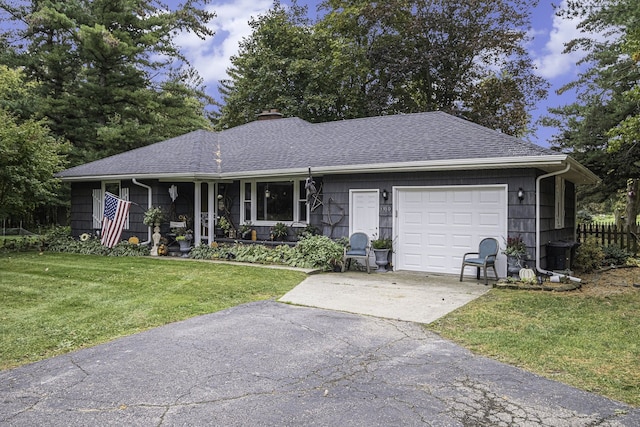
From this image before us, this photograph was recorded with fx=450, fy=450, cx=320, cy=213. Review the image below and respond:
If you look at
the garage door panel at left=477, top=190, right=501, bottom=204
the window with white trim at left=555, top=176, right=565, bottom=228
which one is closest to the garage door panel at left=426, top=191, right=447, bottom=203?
the garage door panel at left=477, top=190, right=501, bottom=204

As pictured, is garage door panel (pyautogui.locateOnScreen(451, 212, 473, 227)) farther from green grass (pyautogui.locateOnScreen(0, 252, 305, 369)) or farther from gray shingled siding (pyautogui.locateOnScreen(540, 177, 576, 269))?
green grass (pyautogui.locateOnScreen(0, 252, 305, 369))

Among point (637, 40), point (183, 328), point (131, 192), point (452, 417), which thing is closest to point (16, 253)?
point (131, 192)

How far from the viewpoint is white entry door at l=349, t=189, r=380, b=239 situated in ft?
34.9

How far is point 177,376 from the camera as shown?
386cm

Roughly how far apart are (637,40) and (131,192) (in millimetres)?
13269

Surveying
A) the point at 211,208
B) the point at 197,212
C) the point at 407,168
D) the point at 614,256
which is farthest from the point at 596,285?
the point at 197,212

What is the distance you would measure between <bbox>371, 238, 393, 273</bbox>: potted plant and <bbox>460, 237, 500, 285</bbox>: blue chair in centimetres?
175

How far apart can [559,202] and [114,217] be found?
11806mm

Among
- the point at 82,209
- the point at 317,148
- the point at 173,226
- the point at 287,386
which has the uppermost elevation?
the point at 317,148

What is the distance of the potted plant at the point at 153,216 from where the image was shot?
503 inches

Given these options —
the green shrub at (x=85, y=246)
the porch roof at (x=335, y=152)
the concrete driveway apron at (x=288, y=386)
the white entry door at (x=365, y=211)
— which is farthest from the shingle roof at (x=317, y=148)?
the concrete driveway apron at (x=288, y=386)

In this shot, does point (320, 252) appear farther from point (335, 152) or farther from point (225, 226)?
point (225, 226)

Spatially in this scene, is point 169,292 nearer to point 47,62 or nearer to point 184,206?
point 184,206

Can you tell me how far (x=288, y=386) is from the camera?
12.0 ft
